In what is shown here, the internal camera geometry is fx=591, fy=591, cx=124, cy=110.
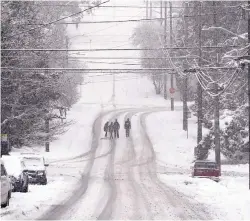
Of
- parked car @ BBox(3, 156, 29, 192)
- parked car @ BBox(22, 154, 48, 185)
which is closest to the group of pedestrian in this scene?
parked car @ BBox(22, 154, 48, 185)

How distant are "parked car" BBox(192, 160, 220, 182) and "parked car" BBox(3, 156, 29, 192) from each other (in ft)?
35.8

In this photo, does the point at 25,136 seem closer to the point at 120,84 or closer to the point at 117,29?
the point at 120,84

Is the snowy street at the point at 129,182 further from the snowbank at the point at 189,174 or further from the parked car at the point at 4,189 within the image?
the parked car at the point at 4,189

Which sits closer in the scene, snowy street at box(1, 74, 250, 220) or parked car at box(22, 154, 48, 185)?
snowy street at box(1, 74, 250, 220)

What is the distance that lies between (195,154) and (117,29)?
260ft

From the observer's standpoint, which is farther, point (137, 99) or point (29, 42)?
point (137, 99)

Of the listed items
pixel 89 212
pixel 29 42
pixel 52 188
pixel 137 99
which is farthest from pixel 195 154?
pixel 137 99

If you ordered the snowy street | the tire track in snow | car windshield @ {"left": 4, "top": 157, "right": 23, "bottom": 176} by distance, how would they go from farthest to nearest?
car windshield @ {"left": 4, "top": 157, "right": 23, "bottom": 176} < the snowy street < the tire track in snow

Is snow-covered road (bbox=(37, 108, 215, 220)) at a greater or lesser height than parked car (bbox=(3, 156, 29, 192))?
lesser

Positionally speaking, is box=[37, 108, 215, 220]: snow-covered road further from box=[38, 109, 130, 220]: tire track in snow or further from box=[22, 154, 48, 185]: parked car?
box=[22, 154, 48, 185]: parked car

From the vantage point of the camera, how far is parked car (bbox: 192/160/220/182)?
32469mm

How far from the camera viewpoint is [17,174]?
24219mm

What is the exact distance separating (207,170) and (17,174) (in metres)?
12.3

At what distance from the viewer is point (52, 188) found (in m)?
27.3
